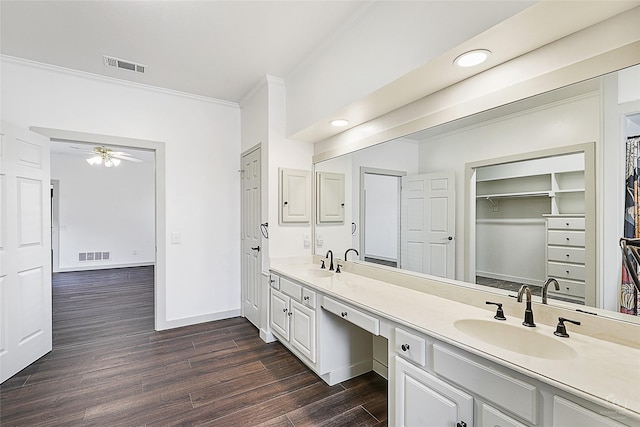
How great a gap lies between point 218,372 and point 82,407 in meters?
0.94

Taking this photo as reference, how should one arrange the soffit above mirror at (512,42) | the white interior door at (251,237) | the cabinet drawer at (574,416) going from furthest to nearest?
the white interior door at (251,237), the soffit above mirror at (512,42), the cabinet drawer at (574,416)

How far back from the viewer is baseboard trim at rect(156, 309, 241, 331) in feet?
11.7

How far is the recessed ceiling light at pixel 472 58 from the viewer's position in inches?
60.0

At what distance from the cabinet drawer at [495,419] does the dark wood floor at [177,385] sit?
0.95 m

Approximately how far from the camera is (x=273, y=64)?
117 inches

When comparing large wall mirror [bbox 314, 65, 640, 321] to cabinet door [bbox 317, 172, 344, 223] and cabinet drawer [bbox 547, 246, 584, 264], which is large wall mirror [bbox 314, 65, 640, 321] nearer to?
cabinet drawer [bbox 547, 246, 584, 264]

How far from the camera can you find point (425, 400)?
4.67 feet

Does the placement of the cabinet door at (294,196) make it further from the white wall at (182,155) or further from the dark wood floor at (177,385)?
the dark wood floor at (177,385)

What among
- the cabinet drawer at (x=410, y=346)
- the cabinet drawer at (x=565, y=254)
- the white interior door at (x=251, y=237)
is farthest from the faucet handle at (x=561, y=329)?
the white interior door at (x=251, y=237)

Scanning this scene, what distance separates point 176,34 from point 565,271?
317cm

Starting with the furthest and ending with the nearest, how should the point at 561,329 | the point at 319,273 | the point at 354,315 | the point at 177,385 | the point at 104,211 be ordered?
the point at 104,211, the point at 319,273, the point at 177,385, the point at 354,315, the point at 561,329

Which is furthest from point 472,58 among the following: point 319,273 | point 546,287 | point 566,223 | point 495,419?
point 319,273

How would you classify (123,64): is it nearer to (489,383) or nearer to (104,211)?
(489,383)

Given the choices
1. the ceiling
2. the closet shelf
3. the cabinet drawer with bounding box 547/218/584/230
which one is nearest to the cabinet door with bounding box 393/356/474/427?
the cabinet drawer with bounding box 547/218/584/230
